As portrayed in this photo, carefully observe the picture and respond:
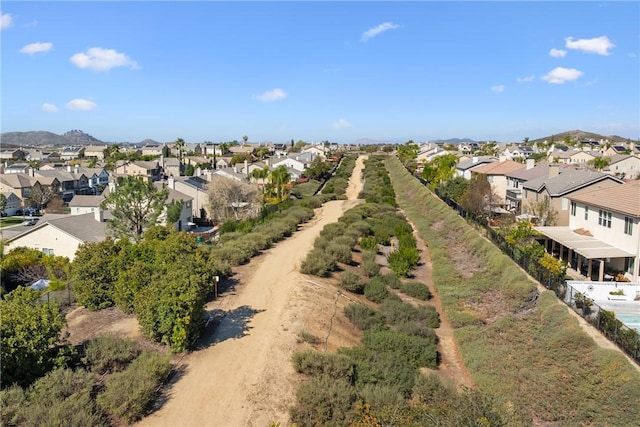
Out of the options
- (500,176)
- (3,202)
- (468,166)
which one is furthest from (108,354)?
(3,202)

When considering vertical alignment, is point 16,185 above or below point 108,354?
above

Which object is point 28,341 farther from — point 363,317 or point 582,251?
point 582,251

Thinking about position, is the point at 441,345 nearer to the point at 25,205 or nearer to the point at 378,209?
the point at 378,209

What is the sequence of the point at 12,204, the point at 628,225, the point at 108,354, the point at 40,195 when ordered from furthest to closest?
the point at 12,204 < the point at 40,195 < the point at 628,225 < the point at 108,354

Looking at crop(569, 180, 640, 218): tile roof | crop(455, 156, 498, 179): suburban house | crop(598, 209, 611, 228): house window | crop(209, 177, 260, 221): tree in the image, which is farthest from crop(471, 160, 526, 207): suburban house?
crop(209, 177, 260, 221): tree

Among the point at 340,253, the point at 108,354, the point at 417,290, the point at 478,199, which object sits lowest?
the point at 417,290

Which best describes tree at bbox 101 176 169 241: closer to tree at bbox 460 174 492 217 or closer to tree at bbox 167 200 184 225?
tree at bbox 167 200 184 225
